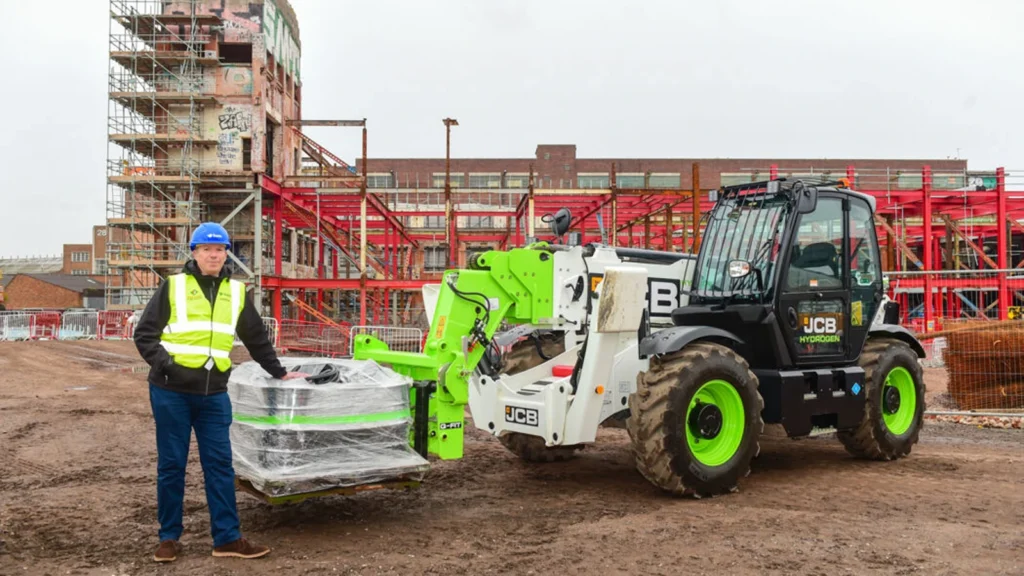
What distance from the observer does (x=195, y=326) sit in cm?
536

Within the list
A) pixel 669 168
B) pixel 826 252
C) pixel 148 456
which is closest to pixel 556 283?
pixel 826 252

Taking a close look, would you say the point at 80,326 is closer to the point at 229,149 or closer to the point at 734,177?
the point at 229,149

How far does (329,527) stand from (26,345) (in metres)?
21.7

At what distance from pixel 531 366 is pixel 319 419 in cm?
293

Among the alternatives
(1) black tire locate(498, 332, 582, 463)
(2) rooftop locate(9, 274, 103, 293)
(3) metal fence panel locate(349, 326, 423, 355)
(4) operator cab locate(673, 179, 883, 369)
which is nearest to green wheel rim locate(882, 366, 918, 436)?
(4) operator cab locate(673, 179, 883, 369)

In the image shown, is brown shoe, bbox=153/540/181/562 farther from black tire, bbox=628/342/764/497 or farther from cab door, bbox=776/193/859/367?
cab door, bbox=776/193/859/367

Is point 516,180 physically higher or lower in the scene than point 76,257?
higher

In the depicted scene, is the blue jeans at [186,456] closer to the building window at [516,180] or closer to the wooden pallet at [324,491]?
the wooden pallet at [324,491]

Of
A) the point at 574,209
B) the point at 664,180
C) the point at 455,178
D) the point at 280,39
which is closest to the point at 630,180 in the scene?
the point at 664,180

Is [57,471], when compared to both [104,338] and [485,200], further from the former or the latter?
[485,200]

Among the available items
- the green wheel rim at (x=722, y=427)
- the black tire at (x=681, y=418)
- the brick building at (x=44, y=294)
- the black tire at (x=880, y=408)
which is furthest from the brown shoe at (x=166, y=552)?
the brick building at (x=44, y=294)

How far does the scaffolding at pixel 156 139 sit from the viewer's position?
99.8 ft

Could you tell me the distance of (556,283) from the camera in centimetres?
751

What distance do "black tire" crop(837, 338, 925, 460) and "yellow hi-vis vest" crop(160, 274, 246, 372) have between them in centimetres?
619
